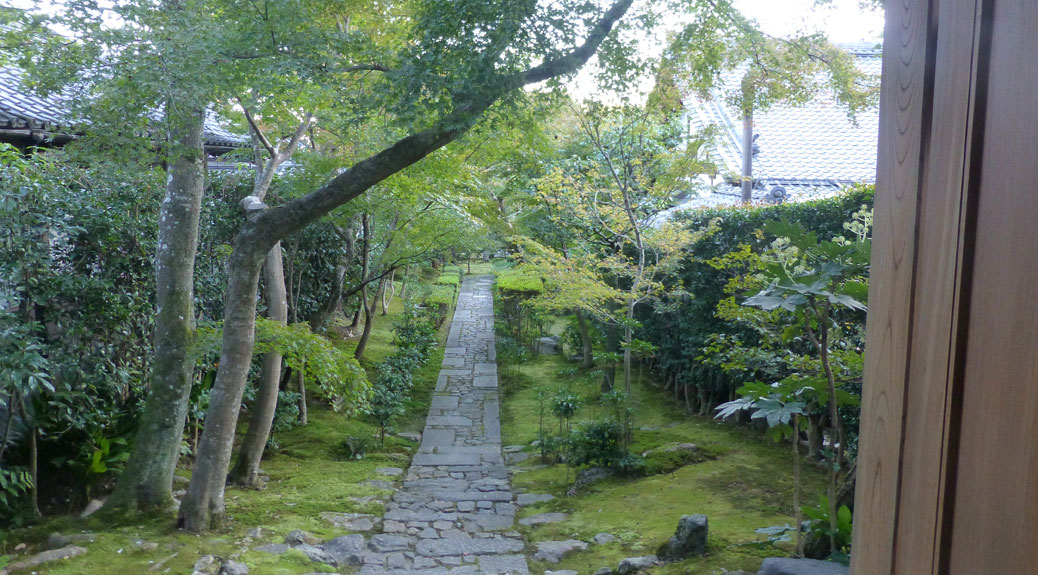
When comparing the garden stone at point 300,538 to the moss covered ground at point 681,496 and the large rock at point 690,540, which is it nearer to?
the moss covered ground at point 681,496

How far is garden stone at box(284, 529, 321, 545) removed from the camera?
5125 millimetres

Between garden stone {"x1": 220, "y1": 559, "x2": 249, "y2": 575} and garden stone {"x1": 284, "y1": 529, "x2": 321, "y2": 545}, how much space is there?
0.64 m

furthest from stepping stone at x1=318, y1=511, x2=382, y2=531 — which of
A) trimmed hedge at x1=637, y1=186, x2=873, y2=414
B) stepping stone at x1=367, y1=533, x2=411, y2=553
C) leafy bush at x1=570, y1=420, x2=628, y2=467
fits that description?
trimmed hedge at x1=637, y1=186, x2=873, y2=414

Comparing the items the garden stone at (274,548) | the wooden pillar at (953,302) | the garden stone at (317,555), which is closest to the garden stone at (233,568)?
the garden stone at (274,548)

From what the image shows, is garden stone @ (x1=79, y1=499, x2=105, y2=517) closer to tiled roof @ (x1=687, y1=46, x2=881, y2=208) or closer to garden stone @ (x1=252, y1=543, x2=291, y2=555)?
garden stone @ (x1=252, y1=543, x2=291, y2=555)

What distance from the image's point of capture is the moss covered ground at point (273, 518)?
4387mm

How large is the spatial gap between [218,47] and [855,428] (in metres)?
5.72

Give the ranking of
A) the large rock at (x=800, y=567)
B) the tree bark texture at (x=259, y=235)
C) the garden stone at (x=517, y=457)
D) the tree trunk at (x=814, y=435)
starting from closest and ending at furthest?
1. the large rock at (x=800, y=567)
2. the tree bark texture at (x=259, y=235)
3. the tree trunk at (x=814, y=435)
4. the garden stone at (x=517, y=457)

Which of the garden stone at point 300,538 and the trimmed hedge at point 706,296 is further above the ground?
the trimmed hedge at point 706,296

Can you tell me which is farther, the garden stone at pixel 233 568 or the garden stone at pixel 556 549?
the garden stone at pixel 556 549

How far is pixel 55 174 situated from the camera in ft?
17.6

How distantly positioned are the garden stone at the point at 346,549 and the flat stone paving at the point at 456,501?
3.1 inches

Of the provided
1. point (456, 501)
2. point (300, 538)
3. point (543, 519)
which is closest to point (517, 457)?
point (456, 501)

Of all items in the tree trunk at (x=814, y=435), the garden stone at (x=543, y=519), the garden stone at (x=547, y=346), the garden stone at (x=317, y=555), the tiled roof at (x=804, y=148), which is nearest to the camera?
the garden stone at (x=317, y=555)
